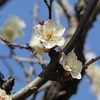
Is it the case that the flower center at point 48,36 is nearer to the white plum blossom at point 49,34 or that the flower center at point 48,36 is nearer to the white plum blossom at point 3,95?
the white plum blossom at point 49,34

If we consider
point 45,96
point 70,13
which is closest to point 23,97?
point 45,96

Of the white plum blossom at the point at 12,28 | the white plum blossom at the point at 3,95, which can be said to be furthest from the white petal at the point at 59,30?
the white plum blossom at the point at 12,28

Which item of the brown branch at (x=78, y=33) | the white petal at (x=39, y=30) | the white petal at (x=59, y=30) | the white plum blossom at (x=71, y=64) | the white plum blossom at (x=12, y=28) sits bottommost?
the white plum blossom at (x=71, y=64)

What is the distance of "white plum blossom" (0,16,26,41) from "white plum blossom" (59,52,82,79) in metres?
1.88

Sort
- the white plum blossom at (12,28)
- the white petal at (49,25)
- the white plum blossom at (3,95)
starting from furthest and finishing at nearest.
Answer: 1. the white plum blossom at (12,28)
2. the white petal at (49,25)
3. the white plum blossom at (3,95)

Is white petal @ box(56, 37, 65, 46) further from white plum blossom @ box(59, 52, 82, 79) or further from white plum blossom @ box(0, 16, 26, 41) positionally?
white plum blossom @ box(0, 16, 26, 41)

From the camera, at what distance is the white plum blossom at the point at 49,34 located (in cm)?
139

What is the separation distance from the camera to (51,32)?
1488 millimetres

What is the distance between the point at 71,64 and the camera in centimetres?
141

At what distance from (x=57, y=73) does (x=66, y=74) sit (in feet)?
0.11

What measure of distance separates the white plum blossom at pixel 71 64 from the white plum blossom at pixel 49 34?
6 centimetres

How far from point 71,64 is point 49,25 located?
18 cm

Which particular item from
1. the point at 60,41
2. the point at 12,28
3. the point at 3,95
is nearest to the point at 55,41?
the point at 60,41

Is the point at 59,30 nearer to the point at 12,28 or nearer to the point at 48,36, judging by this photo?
the point at 48,36
